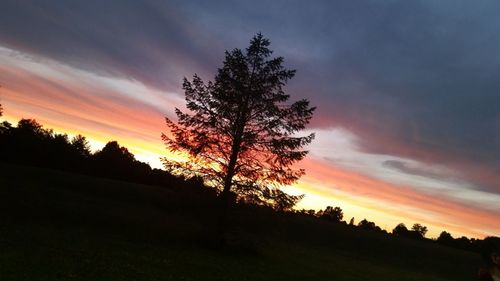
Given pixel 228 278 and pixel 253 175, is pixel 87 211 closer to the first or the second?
pixel 253 175

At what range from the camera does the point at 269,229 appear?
41.1 meters

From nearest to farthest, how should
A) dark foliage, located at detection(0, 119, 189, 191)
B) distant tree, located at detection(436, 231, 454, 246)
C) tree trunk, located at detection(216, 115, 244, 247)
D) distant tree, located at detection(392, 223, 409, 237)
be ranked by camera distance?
tree trunk, located at detection(216, 115, 244, 247)
dark foliage, located at detection(0, 119, 189, 191)
distant tree, located at detection(436, 231, 454, 246)
distant tree, located at detection(392, 223, 409, 237)

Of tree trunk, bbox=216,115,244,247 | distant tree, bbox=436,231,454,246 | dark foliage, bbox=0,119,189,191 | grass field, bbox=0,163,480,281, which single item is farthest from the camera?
distant tree, bbox=436,231,454,246

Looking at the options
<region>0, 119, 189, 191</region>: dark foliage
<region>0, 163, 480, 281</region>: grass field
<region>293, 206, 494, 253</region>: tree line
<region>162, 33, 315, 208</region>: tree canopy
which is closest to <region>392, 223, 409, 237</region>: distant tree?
<region>293, 206, 494, 253</region>: tree line

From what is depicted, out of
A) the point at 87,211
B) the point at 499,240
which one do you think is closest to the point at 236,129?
the point at 87,211

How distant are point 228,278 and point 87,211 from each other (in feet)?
80.4

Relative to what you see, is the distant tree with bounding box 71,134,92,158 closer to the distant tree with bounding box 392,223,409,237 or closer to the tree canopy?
the tree canopy

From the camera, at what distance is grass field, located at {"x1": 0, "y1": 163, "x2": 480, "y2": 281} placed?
24.6m

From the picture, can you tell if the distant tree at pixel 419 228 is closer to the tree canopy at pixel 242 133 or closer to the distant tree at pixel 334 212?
the distant tree at pixel 334 212

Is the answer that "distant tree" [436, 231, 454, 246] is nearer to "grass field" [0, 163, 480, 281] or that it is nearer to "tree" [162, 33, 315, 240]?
"grass field" [0, 163, 480, 281]

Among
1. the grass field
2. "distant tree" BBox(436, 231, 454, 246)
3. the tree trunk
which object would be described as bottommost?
the grass field

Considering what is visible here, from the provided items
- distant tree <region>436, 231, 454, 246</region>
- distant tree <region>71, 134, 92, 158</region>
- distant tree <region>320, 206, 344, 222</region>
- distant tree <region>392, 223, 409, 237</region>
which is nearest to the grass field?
distant tree <region>71, 134, 92, 158</region>

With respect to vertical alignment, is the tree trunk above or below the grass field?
above

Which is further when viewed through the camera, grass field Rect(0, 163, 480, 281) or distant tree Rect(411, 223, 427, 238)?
distant tree Rect(411, 223, 427, 238)
